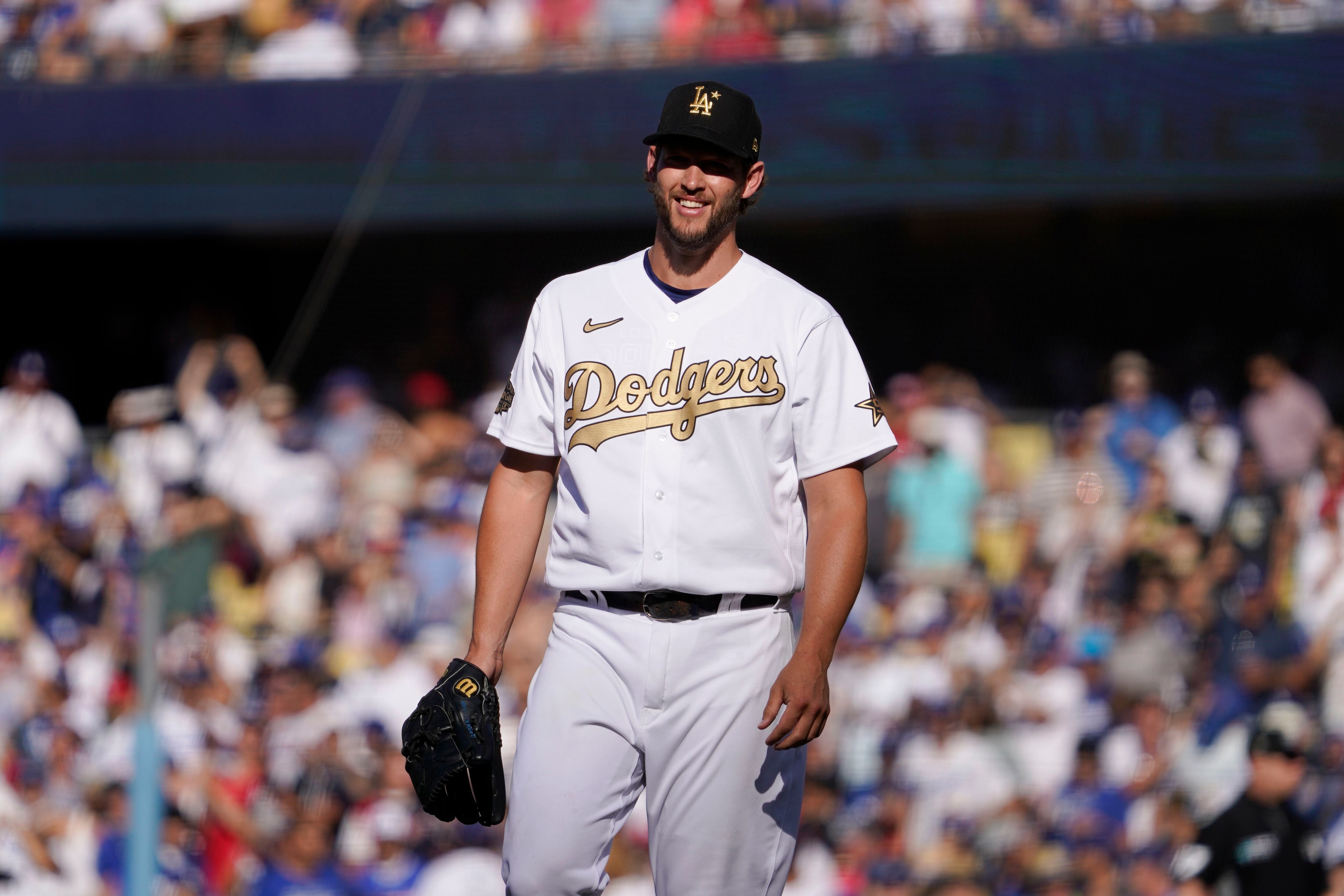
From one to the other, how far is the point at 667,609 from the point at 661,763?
0.82 feet

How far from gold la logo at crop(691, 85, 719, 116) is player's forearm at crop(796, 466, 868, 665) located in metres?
0.63

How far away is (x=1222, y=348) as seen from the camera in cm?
812

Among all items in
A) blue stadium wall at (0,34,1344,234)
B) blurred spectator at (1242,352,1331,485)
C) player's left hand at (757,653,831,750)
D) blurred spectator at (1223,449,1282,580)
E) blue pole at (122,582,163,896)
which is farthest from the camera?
blue stadium wall at (0,34,1344,234)

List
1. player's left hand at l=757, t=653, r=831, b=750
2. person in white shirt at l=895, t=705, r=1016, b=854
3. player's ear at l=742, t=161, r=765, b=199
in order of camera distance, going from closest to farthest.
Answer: player's left hand at l=757, t=653, r=831, b=750 < player's ear at l=742, t=161, r=765, b=199 < person in white shirt at l=895, t=705, r=1016, b=854

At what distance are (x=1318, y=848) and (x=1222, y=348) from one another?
397 cm

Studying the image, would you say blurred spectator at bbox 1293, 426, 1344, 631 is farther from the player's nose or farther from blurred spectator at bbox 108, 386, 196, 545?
blurred spectator at bbox 108, 386, 196, 545

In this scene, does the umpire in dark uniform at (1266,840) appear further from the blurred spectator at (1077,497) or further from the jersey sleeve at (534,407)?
the jersey sleeve at (534,407)

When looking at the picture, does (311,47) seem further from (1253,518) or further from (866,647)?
(1253,518)

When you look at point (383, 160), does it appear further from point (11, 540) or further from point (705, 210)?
point (705, 210)

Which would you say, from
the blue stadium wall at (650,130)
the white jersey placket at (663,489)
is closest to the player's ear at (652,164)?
the white jersey placket at (663,489)

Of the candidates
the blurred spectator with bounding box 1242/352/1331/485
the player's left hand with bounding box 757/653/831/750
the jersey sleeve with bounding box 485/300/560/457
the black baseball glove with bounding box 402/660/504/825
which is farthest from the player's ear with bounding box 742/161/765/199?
the blurred spectator with bounding box 1242/352/1331/485

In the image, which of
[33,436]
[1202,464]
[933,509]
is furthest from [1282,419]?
[33,436]

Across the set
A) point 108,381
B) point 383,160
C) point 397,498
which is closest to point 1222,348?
point 397,498

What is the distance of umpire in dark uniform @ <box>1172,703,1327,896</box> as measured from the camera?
463cm
